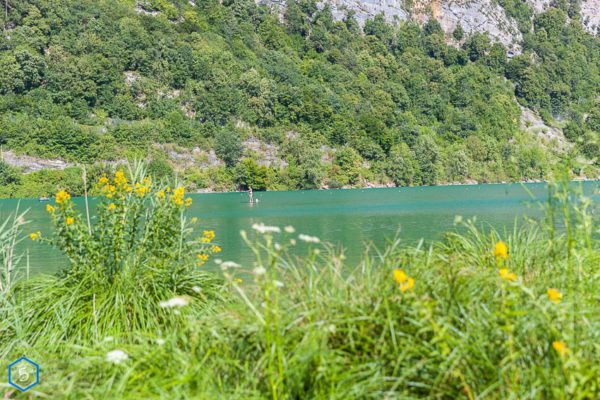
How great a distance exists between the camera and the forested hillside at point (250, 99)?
8844cm

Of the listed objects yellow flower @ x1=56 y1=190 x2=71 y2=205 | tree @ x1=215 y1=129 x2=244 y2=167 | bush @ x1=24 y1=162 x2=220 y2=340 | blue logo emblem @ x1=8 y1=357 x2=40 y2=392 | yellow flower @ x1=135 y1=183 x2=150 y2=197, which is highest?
tree @ x1=215 y1=129 x2=244 y2=167

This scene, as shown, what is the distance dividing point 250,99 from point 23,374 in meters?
104

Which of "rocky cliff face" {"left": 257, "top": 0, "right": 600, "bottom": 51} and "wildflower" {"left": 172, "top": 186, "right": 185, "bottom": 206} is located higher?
"rocky cliff face" {"left": 257, "top": 0, "right": 600, "bottom": 51}

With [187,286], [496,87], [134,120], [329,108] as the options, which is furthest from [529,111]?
[187,286]

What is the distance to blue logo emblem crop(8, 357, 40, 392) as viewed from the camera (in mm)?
3816

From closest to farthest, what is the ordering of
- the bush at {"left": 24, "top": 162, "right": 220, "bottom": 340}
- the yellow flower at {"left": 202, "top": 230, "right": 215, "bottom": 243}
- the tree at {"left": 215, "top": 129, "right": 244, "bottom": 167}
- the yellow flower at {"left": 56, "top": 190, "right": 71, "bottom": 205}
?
1. the bush at {"left": 24, "top": 162, "right": 220, "bottom": 340}
2. the yellow flower at {"left": 56, "top": 190, "right": 71, "bottom": 205}
3. the yellow flower at {"left": 202, "top": 230, "right": 215, "bottom": 243}
4. the tree at {"left": 215, "top": 129, "right": 244, "bottom": 167}

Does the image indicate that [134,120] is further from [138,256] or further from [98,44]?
[138,256]

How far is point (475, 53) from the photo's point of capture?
161m

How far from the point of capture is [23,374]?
4012 millimetres

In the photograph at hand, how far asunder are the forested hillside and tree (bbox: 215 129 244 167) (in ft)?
0.54

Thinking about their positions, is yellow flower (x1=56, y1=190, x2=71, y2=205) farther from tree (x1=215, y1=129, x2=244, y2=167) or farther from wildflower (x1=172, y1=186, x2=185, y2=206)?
tree (x1=215, y1=129, x2=244, y2=167)

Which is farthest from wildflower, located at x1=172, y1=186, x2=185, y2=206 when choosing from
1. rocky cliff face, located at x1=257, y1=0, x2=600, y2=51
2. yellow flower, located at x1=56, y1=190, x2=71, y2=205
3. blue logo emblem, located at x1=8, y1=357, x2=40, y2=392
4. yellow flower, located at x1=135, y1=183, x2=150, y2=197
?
rocky cliff face, located at x1=257, y1=0, x2=600, y2=51

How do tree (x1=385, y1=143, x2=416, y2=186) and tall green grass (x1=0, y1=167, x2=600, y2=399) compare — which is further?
tree (x1=385, y1=143, x2=416, y2=186)

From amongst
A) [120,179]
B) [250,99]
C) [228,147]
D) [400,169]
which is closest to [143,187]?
[120,179]
